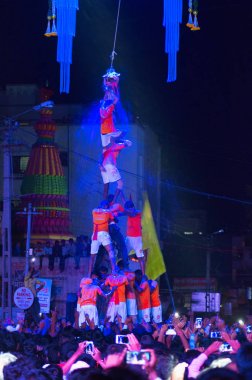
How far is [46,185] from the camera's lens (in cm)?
4575

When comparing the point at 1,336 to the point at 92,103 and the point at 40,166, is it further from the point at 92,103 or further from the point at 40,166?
the point at 92,103

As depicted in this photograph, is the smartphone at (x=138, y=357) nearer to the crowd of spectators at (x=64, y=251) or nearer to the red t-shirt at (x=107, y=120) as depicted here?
the red t-shirt at (x=107, y=120)

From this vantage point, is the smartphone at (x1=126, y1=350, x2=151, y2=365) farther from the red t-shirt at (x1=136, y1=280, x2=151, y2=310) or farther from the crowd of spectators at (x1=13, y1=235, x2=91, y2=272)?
the crowd of spectators at (x1=13, y1=235, x2=91, y2=272)

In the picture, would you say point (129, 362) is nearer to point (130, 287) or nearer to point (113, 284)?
point (113, 284)

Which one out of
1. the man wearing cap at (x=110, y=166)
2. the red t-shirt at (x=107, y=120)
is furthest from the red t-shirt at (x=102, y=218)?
the red t-shirt at (x=107, y=120)

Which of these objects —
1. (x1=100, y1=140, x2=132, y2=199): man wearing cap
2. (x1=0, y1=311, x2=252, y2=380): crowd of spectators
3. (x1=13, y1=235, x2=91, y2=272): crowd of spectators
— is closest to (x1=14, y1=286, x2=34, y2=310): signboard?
(x1=100, y1=140, x2=132, y2=199): man wearing cap

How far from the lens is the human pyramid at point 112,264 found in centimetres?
2628

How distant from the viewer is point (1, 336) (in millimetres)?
12219

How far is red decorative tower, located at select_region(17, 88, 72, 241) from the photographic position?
45.2 meters

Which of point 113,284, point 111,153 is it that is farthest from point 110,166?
point 113,284

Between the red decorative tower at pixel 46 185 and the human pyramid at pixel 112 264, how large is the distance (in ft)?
58.5

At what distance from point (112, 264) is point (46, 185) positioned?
1934cm

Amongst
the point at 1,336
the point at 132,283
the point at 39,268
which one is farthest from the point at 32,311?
the point at 1,336

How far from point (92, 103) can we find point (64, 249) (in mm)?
12884
